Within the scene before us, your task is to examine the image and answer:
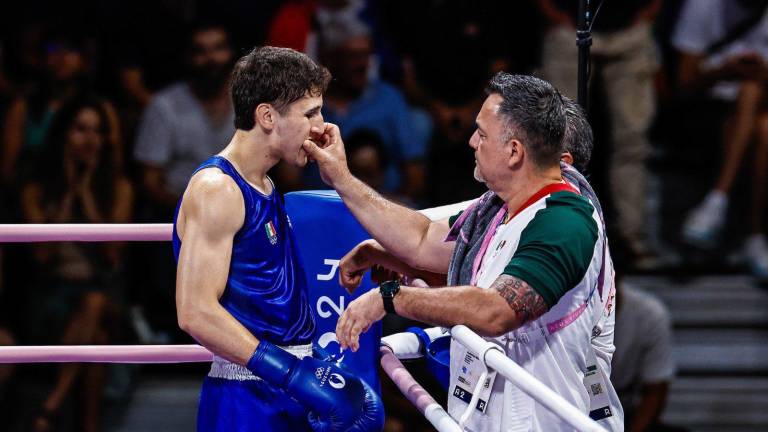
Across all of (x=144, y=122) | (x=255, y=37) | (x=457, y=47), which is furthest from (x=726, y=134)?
(x=144, y=122)

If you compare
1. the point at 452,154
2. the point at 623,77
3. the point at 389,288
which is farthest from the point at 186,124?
the point at 389,288

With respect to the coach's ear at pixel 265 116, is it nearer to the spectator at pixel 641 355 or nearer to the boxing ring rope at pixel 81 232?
the boxing ring rope at pixel 81 232

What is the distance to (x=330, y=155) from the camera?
3043 millimetres

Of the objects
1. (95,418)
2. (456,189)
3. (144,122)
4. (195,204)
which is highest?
(195,204)

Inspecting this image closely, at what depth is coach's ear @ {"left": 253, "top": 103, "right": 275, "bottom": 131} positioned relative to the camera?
2.79 meters

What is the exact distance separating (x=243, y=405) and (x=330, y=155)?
27.0 inches

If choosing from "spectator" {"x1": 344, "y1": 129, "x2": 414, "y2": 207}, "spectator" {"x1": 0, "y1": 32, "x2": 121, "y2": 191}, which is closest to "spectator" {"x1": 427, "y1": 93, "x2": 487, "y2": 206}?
"spectator" {"x1": 344, "y1": 129, "x2": 414, "y2": 207}

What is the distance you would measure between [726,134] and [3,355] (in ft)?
12.6

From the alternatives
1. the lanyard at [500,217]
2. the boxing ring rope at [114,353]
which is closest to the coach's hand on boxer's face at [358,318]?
the lanyard at [500,217]

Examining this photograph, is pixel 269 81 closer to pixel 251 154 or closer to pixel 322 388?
pixel 251 154

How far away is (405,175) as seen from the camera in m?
5.39

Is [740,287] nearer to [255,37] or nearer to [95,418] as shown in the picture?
[255,37]

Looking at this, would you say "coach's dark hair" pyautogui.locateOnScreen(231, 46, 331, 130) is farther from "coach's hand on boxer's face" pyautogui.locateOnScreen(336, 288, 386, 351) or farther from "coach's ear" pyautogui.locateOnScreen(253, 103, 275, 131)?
"coach's hand on boxer's face" pyautogui.locateOnScreen(336, 288, 386, 351)

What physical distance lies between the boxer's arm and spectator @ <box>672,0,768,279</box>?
3.58 m
